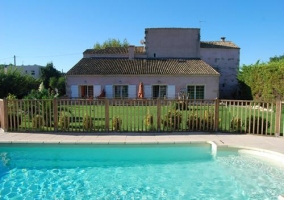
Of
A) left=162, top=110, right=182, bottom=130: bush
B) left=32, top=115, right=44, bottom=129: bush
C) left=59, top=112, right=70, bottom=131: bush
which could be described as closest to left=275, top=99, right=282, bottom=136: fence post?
left=162, top=110, right=182, bottom=130: bush

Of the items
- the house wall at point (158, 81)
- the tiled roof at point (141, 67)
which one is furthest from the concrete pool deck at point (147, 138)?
the tiled roof at point (141, 67)

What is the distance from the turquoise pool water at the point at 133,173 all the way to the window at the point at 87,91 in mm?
18828

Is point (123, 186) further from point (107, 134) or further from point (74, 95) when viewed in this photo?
point (74, 95)

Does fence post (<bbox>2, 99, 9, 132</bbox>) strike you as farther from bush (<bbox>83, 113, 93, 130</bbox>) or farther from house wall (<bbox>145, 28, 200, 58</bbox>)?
house wall (<bbox>145, 28, 200, 58</bbox>)

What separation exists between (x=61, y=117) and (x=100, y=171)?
4.02 m

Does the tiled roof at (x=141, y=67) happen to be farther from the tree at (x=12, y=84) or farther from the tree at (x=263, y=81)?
the tree at (x=12, y=84)

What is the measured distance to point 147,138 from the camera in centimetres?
916

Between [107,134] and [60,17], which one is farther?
[60,17]

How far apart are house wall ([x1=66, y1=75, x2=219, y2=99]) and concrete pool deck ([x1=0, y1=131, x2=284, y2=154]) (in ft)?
56.7

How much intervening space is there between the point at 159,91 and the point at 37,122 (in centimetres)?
1787

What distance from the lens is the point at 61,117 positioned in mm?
10273

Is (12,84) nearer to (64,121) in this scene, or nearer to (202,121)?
(64,121)

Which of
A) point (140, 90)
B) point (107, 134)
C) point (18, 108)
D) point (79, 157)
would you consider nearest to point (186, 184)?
point (79, 157)

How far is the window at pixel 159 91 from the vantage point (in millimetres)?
27078
